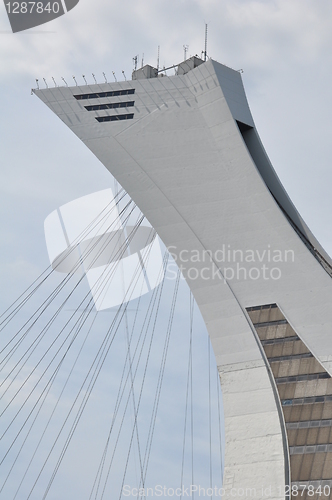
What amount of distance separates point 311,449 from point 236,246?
13318 millimetres

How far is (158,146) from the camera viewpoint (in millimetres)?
42406

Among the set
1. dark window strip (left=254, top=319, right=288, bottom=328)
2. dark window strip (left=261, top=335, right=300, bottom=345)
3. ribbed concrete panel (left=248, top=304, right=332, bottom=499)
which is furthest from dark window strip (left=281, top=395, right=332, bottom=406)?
dark window strip (left=254, top=319, right=288, bottom=328)

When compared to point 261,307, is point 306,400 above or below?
below

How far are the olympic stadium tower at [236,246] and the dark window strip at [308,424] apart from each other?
56mm

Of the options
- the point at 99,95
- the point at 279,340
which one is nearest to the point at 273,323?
the point at 279,340

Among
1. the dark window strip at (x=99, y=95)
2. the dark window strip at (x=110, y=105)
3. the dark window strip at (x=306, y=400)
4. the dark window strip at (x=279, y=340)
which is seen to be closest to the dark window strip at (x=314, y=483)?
the dark window strip at (x=306, y=400)

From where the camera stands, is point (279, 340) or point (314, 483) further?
point (279, 340)

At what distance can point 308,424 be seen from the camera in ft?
108

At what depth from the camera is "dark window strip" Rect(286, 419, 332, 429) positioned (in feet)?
107

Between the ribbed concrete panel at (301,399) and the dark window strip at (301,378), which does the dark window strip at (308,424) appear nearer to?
the ribbed concrete panel at (301,399)

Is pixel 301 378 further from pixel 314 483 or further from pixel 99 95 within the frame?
pixel 99 95

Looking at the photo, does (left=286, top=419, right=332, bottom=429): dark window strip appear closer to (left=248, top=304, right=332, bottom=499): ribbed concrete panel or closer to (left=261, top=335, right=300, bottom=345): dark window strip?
(left=248, top=304, right=332, bottom=499): ribbed concrete panel

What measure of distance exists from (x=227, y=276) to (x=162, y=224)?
18.7 feet

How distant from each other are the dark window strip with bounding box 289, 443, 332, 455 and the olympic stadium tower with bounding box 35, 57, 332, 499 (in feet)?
0.18
